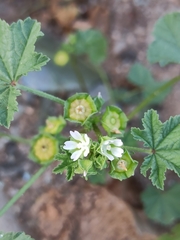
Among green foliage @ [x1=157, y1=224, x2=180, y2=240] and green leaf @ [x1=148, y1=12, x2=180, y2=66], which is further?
green foliage @ [x1=157, y1=224, x2=180, y2=240]

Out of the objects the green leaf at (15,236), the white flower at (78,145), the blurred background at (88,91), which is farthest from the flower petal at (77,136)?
the blurred background at (88,91)

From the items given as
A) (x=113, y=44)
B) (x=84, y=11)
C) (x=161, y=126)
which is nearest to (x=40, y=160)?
(x=161, y=126)

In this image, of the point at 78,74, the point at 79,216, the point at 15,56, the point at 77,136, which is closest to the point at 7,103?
the point at 15,56

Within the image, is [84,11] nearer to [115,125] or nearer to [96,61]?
[96,61]

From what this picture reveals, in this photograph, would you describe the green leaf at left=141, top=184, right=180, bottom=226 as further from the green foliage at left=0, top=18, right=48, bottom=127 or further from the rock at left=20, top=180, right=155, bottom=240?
the green foliage at left=0, top=18, right=48, bottom=127

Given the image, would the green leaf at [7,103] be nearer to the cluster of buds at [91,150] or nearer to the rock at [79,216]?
the cluster of buds at [91,150]

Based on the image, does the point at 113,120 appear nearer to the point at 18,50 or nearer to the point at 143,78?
the point at 18,50

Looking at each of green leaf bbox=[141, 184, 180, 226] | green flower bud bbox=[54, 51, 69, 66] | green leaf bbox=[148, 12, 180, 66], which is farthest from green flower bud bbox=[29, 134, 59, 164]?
green flower bud bbox=[54, 51, 69, 66]

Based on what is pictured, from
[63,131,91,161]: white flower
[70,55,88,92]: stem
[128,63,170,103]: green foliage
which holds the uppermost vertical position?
[70,55,88,92]: stem
